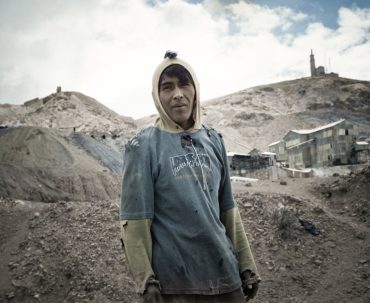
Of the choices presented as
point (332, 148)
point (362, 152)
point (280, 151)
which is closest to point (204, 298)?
point (332, 148)

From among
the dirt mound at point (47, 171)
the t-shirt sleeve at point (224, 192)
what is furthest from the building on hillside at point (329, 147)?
the t-shirt sleeve at point (224, 192)

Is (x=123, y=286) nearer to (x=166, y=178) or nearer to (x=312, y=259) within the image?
(x=312, y=259)

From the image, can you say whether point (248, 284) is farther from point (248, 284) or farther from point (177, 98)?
point (177, 98)

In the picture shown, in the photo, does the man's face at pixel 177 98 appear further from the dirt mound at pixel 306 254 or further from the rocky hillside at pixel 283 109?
the rocky hillside at pixel 283 109

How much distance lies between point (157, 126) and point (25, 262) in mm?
6801

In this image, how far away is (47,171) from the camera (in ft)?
43.0

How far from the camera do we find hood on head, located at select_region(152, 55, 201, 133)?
1898 millimetres

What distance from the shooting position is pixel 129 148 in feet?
5.63

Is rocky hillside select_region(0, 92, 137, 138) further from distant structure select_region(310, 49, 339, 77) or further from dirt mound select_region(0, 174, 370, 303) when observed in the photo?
distant structure select_region(310, 49, 339, 77)

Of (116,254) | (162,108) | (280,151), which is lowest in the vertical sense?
(116,254)

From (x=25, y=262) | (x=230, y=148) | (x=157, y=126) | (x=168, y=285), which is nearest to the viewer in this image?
(x=168, y=285)

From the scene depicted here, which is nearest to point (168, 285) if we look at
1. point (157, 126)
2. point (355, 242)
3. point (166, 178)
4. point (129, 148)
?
point (166, 178)

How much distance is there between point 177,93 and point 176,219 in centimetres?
80

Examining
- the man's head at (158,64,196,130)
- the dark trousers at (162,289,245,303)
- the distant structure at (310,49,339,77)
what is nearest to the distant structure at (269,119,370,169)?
the man's head at (158,64,196,130)
